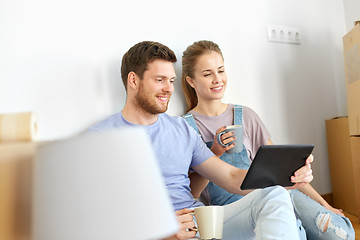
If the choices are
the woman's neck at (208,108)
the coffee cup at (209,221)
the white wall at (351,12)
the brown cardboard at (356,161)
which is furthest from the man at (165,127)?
the white wall at (351,12)

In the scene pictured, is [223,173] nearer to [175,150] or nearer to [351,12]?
[175,150]

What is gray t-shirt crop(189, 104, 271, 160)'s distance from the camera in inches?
65.0

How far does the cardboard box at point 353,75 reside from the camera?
5.63 feet

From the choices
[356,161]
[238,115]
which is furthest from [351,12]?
[238,115]

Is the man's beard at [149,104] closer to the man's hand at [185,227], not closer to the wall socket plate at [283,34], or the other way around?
the man's hand at [185,227]

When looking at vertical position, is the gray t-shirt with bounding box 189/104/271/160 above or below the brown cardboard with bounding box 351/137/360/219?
above

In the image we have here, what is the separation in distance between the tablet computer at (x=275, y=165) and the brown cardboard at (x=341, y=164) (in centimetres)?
75

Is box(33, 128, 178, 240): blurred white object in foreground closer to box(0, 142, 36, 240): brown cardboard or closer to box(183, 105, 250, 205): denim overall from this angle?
box(0, 142, 36, 240): brown cardboard

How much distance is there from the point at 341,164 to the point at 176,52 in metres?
1.03

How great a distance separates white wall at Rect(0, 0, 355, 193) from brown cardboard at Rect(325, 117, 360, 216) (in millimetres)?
52

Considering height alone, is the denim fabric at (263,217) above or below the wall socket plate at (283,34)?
below

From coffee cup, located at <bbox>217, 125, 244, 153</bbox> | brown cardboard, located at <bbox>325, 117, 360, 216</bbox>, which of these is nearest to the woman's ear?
coffee cup, located at <bbox>217, 125, 244, 153</bbox>

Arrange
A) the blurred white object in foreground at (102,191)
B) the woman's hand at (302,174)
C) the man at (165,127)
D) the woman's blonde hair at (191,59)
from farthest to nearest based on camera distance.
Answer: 1. the woman's blonde hair at (191,59)
2. the man at (165,127)
3. the woman's hand at (302,174)
4. the blurred white object in foreground at (102,191)

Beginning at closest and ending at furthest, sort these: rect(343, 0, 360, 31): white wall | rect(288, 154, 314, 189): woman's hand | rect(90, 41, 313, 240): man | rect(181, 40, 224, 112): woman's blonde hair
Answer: rect(288, 154, 314, 189): woman's hand → rect(90, 41, 313, 240): man → rect(181, 40, 224, 112): woman's blonde hair → rect(343, 0, 360, 31): white wall
